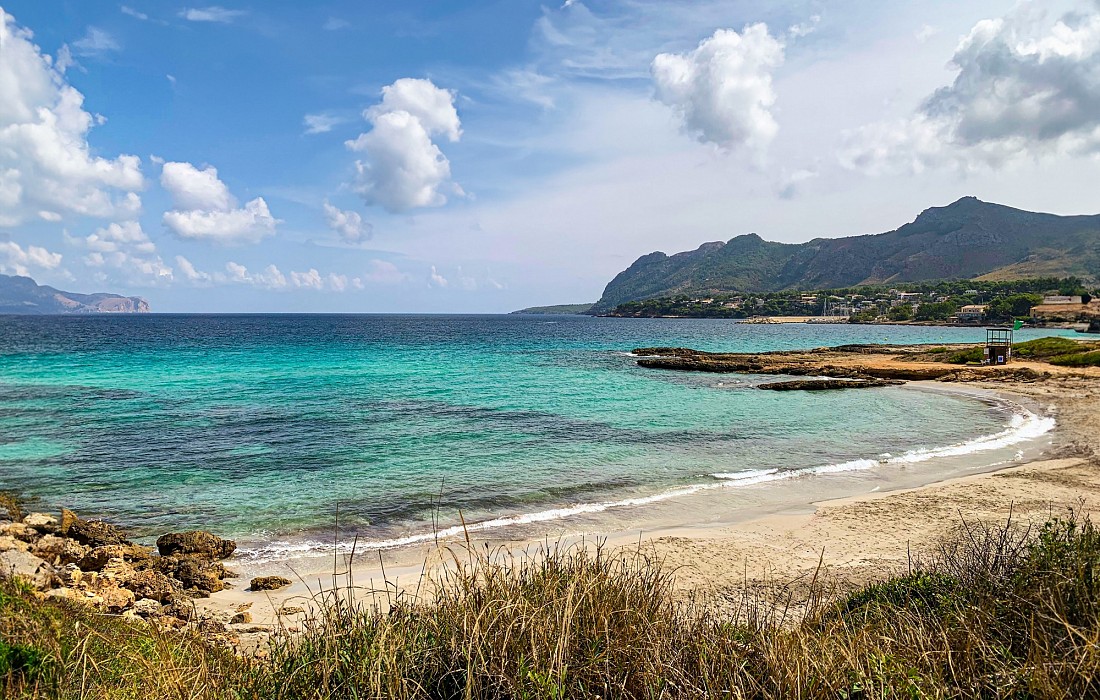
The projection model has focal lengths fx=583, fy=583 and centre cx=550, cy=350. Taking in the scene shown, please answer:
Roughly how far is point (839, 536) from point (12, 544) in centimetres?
1566

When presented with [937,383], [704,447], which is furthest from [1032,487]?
[937,383]

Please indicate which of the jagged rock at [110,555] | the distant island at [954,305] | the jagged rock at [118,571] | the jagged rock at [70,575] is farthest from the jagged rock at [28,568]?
the distant island at [954,305]

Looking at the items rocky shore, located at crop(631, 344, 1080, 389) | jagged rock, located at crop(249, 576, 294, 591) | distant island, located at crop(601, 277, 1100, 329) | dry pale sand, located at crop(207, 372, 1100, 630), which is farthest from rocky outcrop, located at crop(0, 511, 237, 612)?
distant island, located at crop(601, 277, 1100, 329)

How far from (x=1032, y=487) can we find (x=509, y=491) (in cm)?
1248

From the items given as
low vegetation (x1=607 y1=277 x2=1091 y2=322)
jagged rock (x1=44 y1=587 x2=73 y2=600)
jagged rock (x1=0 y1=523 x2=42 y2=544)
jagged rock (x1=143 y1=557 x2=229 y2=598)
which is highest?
low vegetation (x1=607 y1=277 x2=1091 y2=322)

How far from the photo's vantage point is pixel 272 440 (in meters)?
21.2

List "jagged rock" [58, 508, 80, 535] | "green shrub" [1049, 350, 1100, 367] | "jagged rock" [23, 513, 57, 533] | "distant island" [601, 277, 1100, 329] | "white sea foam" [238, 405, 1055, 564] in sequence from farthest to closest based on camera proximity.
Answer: "distant island" [601, 277, 1100, 329] → "green shrub" [1049, 350, 1100, 367] → "jagged rock" [23, 513, 57, 533] → "jagged rock" [58, 508, 80, 535] → "white sea foam" [238, 405, 1055, 564]

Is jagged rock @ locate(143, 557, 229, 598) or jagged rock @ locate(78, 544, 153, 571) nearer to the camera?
jagged rock @ locate(143, 557, 229, 598)

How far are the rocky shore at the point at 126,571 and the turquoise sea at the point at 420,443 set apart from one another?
113 cm

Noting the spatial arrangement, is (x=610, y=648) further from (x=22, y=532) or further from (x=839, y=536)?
(x=22, y=532)

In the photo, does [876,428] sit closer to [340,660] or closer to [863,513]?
[863,513]

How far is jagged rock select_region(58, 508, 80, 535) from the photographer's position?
39.4ft

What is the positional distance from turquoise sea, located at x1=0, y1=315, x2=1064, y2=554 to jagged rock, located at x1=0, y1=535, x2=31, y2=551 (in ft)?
6.49

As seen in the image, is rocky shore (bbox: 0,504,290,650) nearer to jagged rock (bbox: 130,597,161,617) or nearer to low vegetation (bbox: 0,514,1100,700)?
jagged rock (bbox: 130,597,161,617)
